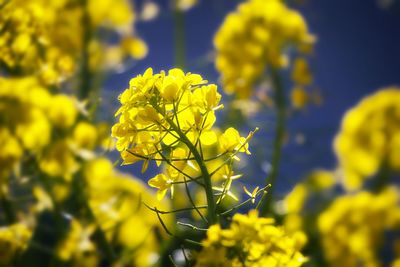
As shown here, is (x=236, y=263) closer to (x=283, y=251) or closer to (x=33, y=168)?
(x=283, y=251)

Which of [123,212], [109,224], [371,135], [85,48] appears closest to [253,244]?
[109,224]

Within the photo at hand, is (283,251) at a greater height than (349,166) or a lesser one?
lesser

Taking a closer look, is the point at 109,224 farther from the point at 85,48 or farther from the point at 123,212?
the point at 85,48

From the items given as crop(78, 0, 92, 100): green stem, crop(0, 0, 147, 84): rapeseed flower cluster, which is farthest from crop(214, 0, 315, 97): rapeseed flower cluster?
crop(78, 0, 92, 100): green stem

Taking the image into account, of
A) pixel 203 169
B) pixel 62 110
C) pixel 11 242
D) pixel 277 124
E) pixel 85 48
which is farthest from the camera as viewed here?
pixel 277 124

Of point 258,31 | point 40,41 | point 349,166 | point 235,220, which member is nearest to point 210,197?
point 235,220
